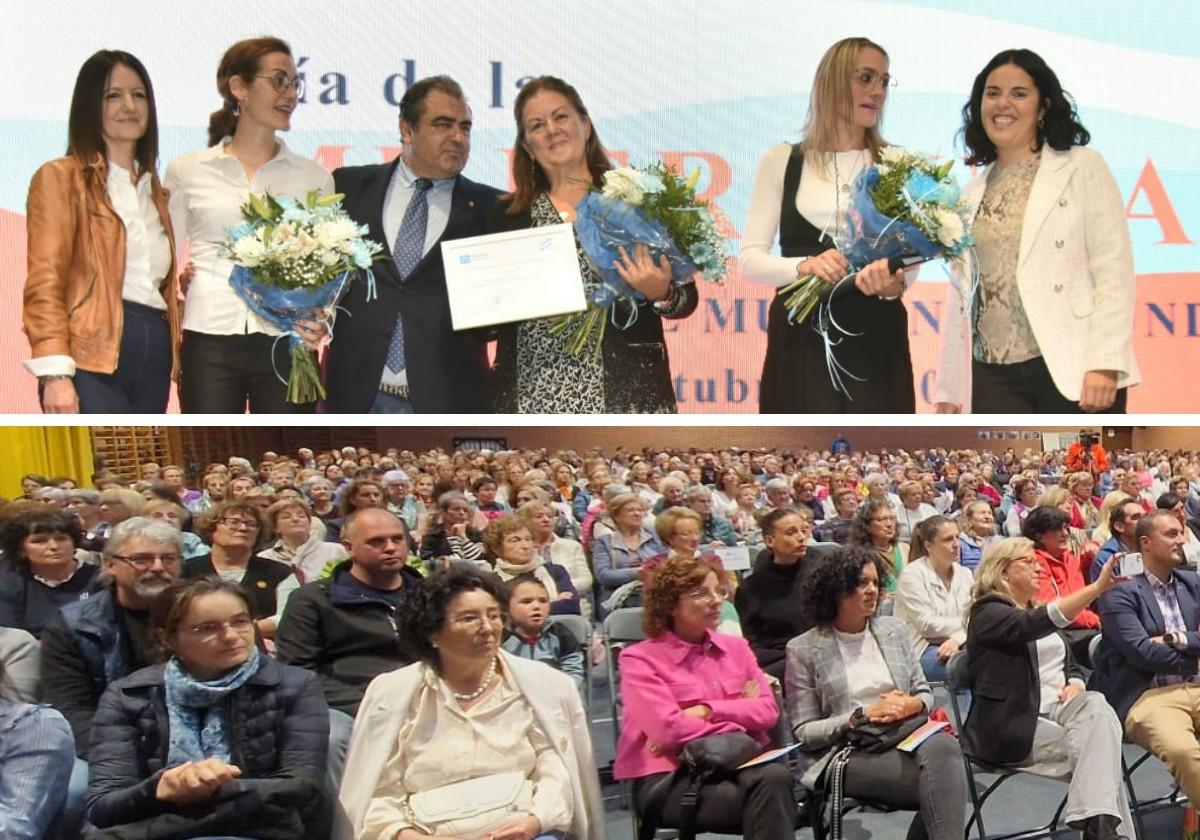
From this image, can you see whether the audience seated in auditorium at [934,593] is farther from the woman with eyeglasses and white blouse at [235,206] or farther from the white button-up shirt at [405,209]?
the woman with eyeglasses and white blouse at [235,206]

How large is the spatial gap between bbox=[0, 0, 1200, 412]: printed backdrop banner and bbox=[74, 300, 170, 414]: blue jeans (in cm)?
19

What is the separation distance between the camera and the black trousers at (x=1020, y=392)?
12.2ft

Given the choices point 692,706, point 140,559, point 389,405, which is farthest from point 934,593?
point 140,559

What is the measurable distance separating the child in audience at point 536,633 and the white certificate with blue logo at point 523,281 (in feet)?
2.93

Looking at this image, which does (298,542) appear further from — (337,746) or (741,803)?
(741,803)

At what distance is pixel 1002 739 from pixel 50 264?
3316 millimetres

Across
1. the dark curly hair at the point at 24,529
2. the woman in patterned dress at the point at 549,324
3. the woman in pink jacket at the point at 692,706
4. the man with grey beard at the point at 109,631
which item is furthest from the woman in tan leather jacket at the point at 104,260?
the woman in pink jacket at the point at 692,706

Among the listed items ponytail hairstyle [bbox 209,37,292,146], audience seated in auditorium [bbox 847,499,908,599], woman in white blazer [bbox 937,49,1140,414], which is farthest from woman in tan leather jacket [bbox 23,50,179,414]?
woman in white blazer [bbox 937,49,1140,414]

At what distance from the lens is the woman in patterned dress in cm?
365

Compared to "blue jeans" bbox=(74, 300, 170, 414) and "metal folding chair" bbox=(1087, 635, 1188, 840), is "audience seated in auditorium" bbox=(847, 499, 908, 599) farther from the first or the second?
"blue jeans" bbox=(74, 300, 170, 414)

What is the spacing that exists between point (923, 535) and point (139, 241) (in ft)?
9.56

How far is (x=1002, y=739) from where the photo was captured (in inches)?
135

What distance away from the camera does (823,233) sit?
145 inches

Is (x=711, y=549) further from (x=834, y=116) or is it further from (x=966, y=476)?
(x=834, y=116)
